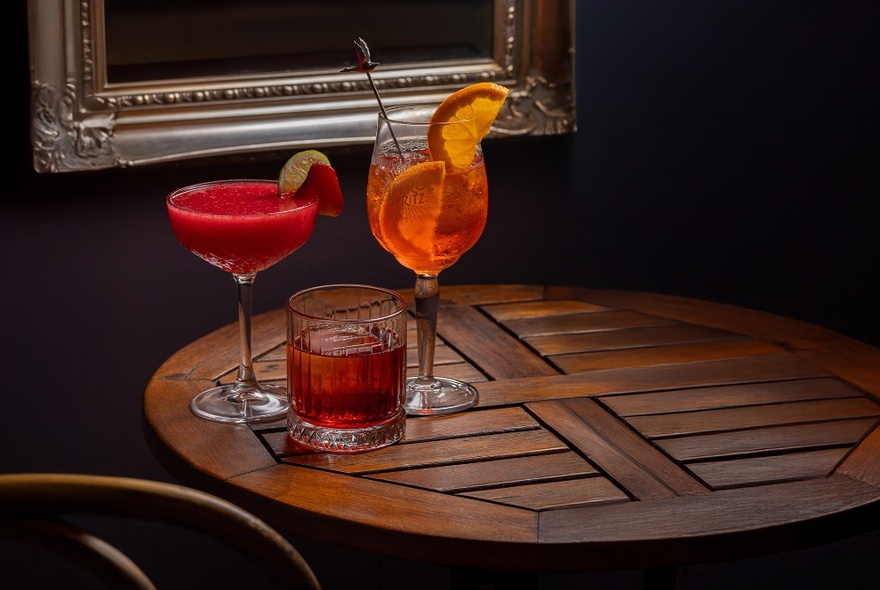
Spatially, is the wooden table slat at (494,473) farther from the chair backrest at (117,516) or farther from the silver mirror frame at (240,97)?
the silver mirror frame at (240,97)

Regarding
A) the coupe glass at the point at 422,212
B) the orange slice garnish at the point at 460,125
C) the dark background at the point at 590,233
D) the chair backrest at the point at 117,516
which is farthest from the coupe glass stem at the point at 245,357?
the dark background at the point at 590,233

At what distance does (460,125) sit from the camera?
137 centimetres

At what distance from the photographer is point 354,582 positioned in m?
2.41

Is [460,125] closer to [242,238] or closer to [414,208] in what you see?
[414,208]

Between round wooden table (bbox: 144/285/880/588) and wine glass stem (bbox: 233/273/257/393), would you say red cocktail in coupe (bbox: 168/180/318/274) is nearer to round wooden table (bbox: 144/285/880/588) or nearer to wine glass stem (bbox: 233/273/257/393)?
wine glass stem (bbox: 233/273/257/393)

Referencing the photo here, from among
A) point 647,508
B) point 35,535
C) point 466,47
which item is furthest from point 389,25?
point 35,535

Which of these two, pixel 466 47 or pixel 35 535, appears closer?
pixel 35 535

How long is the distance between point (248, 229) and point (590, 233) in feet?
4.00

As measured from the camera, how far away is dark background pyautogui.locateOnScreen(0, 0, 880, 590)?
211 cm

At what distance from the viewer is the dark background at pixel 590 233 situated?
211 centimetres

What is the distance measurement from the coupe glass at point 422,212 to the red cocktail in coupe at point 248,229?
0.28ft

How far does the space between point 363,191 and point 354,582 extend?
0.80 metres

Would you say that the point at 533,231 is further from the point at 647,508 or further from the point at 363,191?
the point at 647,508

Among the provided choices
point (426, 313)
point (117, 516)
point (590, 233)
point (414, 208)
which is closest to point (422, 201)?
point (414, 208)
